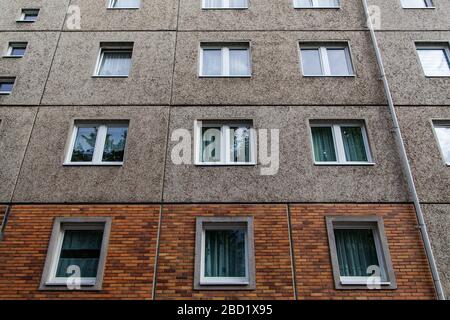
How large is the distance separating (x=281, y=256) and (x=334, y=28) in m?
7.06

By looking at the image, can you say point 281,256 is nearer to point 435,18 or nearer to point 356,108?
point 356,108

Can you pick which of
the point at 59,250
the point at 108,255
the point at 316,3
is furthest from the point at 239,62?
the point at 59,250

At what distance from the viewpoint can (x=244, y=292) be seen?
646 centimetres

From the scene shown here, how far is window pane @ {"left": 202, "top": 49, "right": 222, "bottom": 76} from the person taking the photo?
9.52 meters

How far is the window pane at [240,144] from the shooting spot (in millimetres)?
8188

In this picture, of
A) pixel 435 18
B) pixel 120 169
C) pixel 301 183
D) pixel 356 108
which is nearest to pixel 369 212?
pixel 301 183

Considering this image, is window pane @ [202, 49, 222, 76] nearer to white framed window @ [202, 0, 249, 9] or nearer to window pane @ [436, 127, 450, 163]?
white framed window @ [202, 0, 249, 9]

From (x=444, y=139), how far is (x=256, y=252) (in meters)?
5.50

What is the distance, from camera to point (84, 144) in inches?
330

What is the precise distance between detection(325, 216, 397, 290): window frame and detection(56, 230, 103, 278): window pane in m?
4.81

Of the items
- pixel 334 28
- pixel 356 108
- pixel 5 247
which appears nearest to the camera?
pixel 5 247

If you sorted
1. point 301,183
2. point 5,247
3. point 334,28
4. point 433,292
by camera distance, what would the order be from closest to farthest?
1. point 433,292
2. point 5,247
3. point 301,183
4. point 334,28

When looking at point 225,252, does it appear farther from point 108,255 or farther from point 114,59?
point 114,59

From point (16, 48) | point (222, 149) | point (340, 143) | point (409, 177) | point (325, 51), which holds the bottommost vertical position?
point (409, 177)
